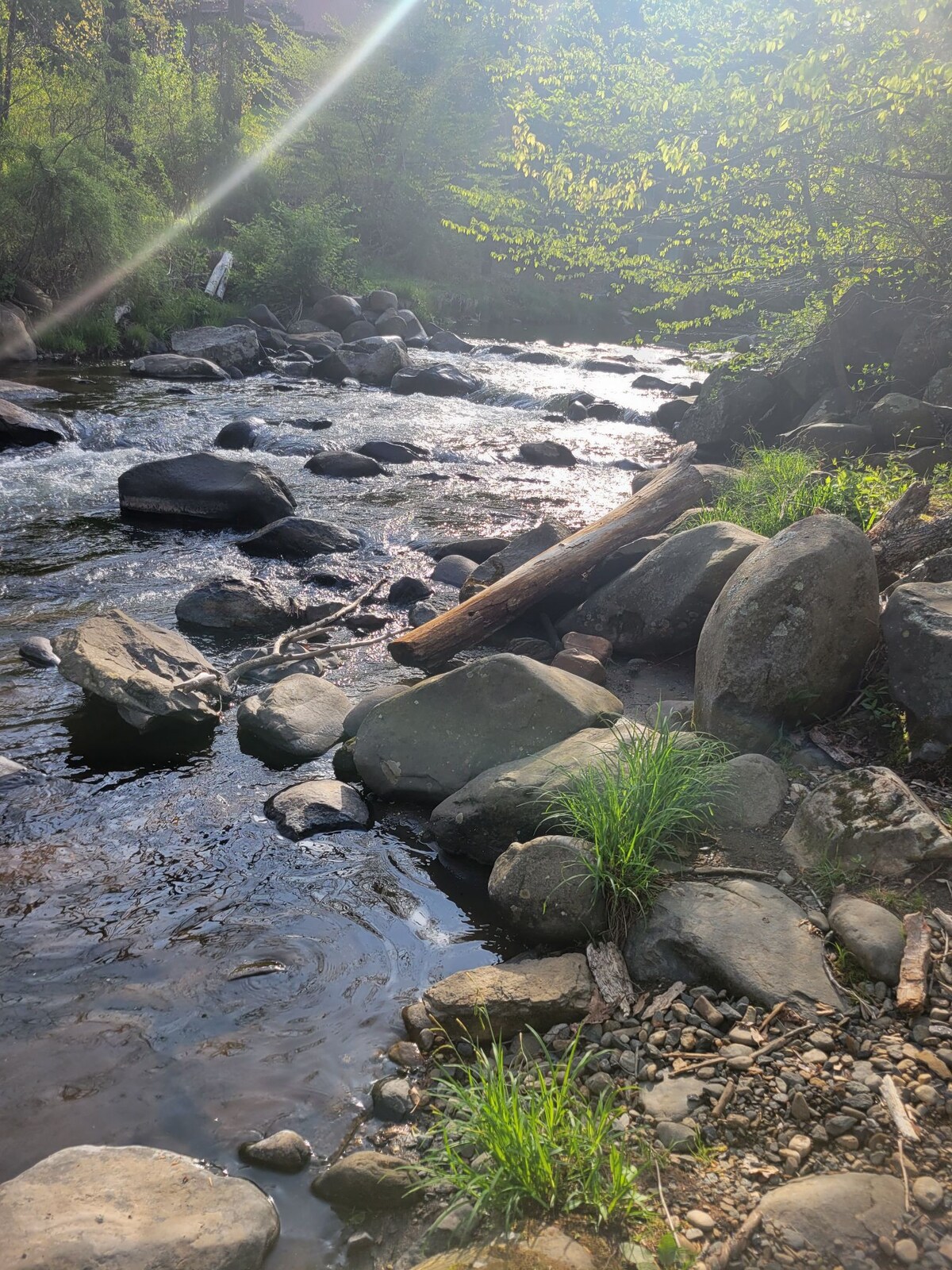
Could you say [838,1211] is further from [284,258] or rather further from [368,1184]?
[284,258]

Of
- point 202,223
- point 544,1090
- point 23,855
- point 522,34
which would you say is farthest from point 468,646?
point 202,223

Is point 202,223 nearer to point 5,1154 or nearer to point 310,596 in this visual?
point 310,596

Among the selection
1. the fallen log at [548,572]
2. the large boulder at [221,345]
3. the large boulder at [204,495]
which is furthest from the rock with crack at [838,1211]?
the large boulder at [221,345]

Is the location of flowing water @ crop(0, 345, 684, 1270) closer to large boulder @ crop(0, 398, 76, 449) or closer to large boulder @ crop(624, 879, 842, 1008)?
large boulder @ crop(624, 879, 842, 1008)

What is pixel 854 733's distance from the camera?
476 centimetres

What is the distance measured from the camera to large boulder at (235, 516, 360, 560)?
9328mm

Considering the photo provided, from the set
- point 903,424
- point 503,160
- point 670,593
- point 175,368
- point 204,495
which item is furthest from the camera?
point 175,368

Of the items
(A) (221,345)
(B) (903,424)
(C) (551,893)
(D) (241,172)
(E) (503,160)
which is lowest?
Answer: (C) (551,893)

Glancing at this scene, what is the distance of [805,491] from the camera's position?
7.47 m

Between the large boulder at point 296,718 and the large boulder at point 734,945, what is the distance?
8.56ft

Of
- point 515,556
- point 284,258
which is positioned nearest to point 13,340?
point 284,258

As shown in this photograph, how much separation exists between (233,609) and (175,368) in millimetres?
12496

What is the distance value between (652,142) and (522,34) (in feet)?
15.3

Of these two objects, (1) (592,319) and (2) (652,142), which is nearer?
(2) (652,142)
